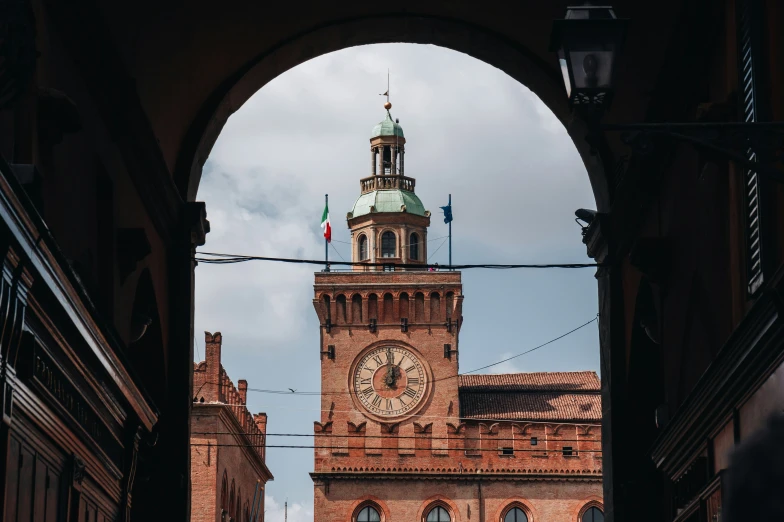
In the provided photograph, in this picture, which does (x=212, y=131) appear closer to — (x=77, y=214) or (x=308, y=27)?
(x=308, y=27)

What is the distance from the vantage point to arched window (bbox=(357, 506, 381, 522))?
6103cm

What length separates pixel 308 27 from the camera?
12930 millimetres

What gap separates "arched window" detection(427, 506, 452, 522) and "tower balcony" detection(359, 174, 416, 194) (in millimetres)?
18045

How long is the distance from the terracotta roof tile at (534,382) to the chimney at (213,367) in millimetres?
17665

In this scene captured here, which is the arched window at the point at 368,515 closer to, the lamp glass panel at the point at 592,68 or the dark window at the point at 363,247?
the dark window at the point at 363,247

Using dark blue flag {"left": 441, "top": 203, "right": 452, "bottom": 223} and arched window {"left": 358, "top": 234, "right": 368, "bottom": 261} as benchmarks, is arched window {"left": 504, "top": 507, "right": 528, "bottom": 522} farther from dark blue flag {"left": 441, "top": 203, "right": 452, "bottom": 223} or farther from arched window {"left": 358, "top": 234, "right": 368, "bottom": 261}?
arched window {"left": 358, "top": 234, "right": 368, "bottom": 261}

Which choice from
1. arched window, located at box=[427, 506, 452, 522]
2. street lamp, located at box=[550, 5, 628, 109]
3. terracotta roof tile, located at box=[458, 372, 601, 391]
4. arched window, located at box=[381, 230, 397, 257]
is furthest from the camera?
arched window, located at box=[381, 230, 397, 257]

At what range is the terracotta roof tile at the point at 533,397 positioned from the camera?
210ft

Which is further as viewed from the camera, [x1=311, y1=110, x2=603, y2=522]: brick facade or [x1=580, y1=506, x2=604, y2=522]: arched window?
[x1=311, y1=110, x2=603, y2=522]: brick facade

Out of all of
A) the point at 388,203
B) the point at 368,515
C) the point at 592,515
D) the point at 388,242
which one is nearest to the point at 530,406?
the point at 592,515

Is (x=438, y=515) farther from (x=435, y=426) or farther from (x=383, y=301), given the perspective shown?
(x=383, y=301)

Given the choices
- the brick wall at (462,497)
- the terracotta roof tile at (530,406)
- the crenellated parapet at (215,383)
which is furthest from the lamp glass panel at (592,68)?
the terracotta roof tile at (530,406)

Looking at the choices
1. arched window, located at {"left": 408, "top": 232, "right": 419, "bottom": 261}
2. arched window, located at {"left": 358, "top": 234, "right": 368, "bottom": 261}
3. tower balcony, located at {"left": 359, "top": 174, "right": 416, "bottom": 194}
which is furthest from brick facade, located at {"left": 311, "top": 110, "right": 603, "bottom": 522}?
tower balcony, located at {"left": 359, "top": 174, "right": 416, "bottom": 194}

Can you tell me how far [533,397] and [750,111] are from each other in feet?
193
